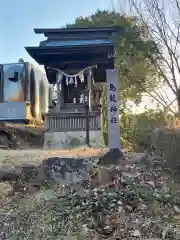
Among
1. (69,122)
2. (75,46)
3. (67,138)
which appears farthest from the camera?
(69,122)

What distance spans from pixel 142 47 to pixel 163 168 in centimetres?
1418

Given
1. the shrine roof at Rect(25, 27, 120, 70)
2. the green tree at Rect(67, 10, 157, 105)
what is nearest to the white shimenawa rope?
the shrine roof at Rect(25, 27, 120, 70)

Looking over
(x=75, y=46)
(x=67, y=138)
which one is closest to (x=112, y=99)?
(x=75, y=46)

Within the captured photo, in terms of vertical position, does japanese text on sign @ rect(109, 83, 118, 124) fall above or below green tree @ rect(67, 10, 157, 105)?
below

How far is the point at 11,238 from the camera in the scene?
528 centimetres

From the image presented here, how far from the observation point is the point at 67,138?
50.3 ft

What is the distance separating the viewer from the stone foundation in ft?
49.2

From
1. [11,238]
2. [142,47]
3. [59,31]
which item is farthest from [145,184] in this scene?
[142,47]

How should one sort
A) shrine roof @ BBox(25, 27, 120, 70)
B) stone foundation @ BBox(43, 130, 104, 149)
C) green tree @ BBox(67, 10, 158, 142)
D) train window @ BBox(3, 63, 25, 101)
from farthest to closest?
green tree @ BBox(67, 10, 158, 142) → train window @ BBox(3, 63, 25, 101) → stone foundation @ BBox(43, 130, 104, 149) → shrine roof @ BBox(25, 27, 120, 70)

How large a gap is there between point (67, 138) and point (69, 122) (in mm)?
781

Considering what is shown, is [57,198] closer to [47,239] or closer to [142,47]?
[47,239]

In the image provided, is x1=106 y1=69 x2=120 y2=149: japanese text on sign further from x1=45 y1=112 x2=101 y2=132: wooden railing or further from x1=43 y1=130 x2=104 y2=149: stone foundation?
x1=45 y1=112 x2=101 y2=132: wooden railing

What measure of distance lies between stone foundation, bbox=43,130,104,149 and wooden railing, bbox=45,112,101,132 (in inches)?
7.7

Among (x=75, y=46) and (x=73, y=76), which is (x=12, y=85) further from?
(x=75, y=46)
